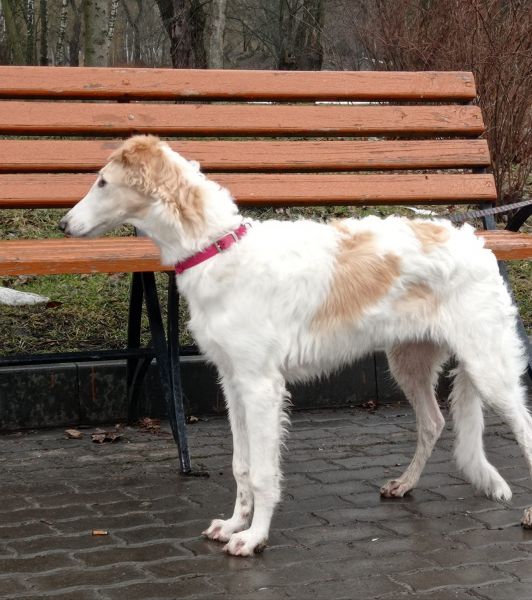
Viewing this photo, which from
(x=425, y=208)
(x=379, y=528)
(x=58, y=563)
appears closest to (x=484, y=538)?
(x=379, y=528)

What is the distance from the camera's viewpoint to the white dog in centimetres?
348

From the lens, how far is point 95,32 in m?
13.2

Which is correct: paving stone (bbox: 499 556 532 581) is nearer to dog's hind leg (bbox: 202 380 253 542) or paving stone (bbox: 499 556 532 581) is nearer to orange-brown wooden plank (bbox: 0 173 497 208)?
dog's hind leg (bbox: 202 380 253 542)

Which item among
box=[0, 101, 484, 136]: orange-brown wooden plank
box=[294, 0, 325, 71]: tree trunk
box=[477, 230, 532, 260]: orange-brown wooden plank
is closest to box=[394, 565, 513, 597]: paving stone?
box=[477, 230, 532, 260]: orange-brown wooden plank

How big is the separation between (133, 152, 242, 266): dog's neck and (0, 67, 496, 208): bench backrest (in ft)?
5.52

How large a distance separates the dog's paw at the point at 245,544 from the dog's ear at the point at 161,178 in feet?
4.01

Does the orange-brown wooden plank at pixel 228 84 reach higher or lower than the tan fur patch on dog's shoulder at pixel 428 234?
higher

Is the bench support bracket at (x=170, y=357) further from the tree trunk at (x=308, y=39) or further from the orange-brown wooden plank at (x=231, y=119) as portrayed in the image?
the tree trunk at (x=308, y=39)

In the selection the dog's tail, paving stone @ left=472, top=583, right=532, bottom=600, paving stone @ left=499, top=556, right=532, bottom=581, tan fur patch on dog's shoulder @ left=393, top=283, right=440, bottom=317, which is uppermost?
tan fur patch on dog's shoulder @ left=393, top=283, right=440, bottom=317

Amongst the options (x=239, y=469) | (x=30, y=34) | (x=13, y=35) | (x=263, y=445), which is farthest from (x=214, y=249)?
(x=30, y=34)

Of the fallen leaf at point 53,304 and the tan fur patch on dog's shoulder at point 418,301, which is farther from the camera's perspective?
the fallen leaf at point 53,304

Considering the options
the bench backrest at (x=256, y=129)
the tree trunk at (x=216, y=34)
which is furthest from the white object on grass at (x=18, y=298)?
the tree trunk at (x=216, y=34)

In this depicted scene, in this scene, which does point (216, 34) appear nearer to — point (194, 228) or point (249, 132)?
point (249, 132)

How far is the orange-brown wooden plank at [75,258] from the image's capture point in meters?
4.06
